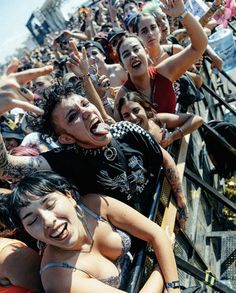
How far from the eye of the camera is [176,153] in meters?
3.00

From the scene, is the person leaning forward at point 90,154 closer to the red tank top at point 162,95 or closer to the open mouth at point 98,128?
the open mouth at point 98,128

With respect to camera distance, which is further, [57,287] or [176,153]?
[176,153]

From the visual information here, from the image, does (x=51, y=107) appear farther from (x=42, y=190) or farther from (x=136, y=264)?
(x=136, y=264)

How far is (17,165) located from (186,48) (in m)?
1.63

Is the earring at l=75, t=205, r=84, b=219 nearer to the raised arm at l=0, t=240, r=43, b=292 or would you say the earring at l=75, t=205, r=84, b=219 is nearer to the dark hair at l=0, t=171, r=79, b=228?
the dark hair at l=0, t=171, r=79, b=228

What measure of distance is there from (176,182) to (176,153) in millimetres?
665

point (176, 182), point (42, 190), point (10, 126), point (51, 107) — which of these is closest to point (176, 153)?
point (176, 182)

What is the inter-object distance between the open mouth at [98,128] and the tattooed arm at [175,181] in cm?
45

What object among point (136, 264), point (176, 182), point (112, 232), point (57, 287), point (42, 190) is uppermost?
point (42, 190)

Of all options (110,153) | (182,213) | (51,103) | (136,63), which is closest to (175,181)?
(182,213)

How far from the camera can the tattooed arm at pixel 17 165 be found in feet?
6.64

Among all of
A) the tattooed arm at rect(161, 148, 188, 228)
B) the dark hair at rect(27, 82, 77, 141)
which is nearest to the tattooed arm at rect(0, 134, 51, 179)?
the dark hair at rect(27, 82, 77, 141)

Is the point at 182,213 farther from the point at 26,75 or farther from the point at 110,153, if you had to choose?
the point at 26,75

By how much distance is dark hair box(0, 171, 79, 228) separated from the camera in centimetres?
169
